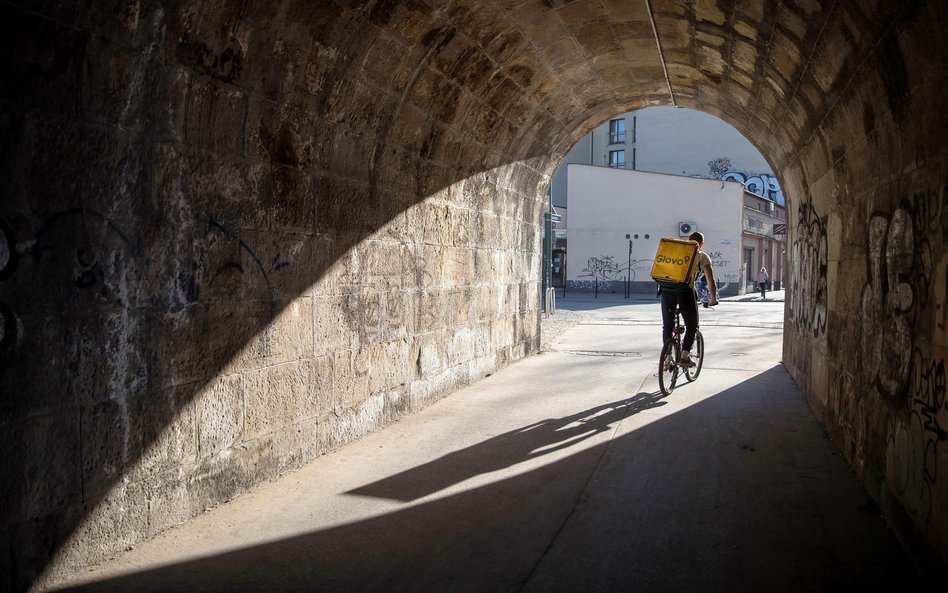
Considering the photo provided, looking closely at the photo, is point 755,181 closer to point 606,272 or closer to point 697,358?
point 606,272

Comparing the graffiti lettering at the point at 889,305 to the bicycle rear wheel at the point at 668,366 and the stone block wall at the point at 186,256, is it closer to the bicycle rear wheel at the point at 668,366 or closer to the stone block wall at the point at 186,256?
the bicycle rear wheel at the point at 668,366

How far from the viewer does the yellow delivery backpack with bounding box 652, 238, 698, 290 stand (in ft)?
28.4

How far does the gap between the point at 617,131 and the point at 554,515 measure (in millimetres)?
55495

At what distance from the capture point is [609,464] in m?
5.85

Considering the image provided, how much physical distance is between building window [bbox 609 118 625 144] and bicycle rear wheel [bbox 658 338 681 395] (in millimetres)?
50216

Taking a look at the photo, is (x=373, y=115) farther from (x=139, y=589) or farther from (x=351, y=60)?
(x=139, y=589)

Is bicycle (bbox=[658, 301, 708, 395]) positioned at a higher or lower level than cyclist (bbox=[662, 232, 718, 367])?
lower

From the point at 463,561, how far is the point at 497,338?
21.6 feet

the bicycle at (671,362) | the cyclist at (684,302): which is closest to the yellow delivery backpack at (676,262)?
the cyclist at (684,302)

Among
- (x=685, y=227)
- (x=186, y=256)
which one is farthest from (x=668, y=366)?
(x=685, y=227)

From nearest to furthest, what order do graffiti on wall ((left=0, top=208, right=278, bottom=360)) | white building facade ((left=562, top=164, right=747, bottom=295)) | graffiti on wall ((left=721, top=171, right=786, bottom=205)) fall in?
graffiti on wall ((left=0, top=208, right=278, bottom=360)) < white building facade ((left=562, top=164, right=747, bottom=295)) < graffiti on wall ((left=721, top=171, right=786, bottom=205))

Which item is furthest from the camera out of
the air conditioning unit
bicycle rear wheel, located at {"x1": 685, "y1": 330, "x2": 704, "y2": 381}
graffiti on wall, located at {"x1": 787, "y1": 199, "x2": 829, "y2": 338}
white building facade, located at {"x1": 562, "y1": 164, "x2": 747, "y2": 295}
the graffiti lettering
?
white building facade, located at {"x1": 562, "y1": 164, "x2": 747, "y2": 295}

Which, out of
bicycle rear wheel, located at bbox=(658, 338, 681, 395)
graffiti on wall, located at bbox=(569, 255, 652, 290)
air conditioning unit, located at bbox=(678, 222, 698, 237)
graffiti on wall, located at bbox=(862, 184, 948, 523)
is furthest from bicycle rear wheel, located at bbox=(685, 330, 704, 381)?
graffiti on wall, located at bbox=(569, 255, 652, 290)

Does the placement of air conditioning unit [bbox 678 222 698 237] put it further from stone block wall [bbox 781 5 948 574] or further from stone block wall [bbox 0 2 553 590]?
stone block wall [bbox 0 2 553 590]
